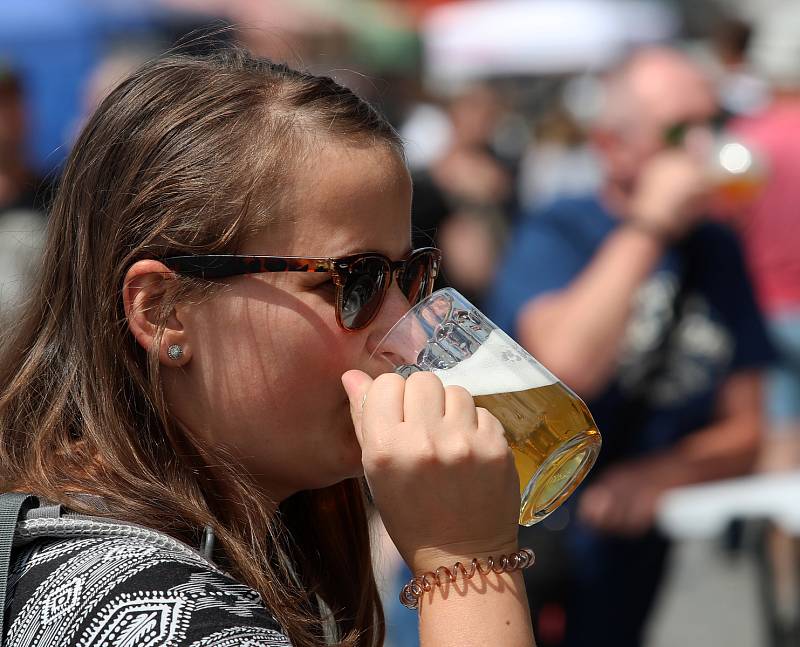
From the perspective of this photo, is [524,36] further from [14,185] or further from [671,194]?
[671,194]

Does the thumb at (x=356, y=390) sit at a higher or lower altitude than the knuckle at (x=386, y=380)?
lower

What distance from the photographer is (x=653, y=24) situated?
48.6 feet

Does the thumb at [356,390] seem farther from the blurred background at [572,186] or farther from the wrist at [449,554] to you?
the blurred background at [572,186]

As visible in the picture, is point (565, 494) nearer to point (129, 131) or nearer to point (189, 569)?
point (189, 569)

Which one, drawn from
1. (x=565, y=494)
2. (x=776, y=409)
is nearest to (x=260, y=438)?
(x=565, y=494)

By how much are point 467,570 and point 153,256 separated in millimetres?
571

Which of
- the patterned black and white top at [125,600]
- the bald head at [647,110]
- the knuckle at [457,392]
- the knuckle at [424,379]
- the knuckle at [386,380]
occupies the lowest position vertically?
the bald head at [647,110]

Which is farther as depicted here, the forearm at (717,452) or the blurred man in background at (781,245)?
the blurred man in background at (781,245)

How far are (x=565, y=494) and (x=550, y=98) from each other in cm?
1364

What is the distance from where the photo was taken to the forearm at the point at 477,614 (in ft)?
4.24

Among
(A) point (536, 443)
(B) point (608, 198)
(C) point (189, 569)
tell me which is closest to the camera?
(C) point (189, 569)

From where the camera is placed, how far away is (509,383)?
1.46m

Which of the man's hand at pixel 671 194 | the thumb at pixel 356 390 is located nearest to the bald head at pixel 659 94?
the man's hand at pixel 671 194

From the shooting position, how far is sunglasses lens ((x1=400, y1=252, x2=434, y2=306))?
162cm
